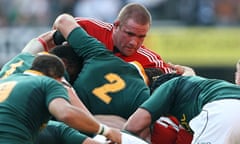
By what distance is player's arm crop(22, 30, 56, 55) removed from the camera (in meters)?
7.34

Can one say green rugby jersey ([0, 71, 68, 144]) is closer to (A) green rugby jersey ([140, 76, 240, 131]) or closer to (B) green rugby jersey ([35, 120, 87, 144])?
(B) green rugby jersey ([35, 120, 87, 144])

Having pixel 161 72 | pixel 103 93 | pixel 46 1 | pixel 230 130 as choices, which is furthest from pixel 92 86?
pixel 46 1

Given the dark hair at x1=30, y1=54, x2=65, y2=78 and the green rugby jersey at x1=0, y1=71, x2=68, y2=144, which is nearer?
the green rugby jersey at x1=0, y1=71, x2=68, y2=144

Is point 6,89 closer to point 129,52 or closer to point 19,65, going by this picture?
point 19,65

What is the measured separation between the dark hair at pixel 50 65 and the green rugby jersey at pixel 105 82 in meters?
0.67

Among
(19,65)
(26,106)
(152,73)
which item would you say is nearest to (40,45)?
(19,65)

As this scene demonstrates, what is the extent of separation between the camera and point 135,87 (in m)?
6.87

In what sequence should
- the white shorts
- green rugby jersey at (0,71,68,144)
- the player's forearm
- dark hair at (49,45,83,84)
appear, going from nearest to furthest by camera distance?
1. green rugby jersey at (0,71,68,144)
2. the white shorts
3. dark hair at (49,45,83,84)
4. the player's forearm

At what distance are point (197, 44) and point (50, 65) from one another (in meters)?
11.8

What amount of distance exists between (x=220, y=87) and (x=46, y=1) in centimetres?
1097

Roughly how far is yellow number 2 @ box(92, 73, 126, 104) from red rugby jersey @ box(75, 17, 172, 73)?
0.64 meters

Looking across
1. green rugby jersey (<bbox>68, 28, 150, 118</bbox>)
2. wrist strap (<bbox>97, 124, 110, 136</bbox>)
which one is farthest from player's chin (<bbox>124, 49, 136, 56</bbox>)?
wrist strap (<bbox>97, 124, 110, 136</bbox>)

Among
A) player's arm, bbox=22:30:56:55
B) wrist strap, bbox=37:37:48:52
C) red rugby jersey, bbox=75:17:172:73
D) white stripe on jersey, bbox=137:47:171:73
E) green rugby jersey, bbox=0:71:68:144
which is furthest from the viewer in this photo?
white stripe on jersey, bbox=137:47:171:73

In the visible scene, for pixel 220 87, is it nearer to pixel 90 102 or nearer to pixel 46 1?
pixel 90 102
